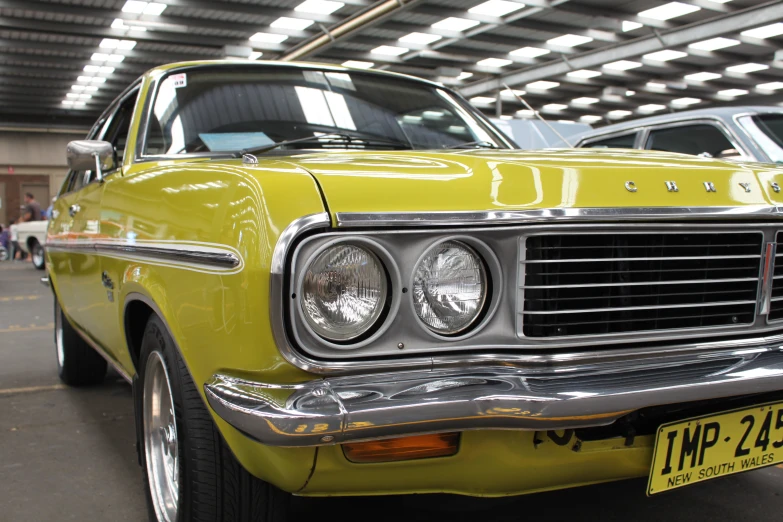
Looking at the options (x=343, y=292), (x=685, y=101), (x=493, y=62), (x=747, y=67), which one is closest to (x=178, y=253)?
(x=343, y=292)

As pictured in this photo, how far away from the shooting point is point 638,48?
13.1 metres

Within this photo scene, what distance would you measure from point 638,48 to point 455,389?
43.0ft

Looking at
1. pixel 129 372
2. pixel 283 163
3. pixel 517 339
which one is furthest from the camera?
pixel 129 372

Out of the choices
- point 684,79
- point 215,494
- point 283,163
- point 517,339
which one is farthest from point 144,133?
point 684,79

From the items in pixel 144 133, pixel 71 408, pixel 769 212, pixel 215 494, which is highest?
pixel 144 133

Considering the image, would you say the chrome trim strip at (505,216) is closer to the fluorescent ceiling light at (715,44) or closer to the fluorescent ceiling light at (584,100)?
the fluorescent ceiling light at (715,44)

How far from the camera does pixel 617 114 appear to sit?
22.6 metres

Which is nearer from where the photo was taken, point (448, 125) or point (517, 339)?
point (517, 339)

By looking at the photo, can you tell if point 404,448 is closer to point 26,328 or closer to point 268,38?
point 26,328

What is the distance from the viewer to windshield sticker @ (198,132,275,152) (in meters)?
2.45

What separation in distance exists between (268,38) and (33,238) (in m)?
6.90

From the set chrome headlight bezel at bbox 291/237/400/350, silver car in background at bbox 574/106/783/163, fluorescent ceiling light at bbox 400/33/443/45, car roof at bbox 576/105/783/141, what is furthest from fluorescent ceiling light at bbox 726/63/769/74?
chrome headlight bezel at bbox 291/237/400/350

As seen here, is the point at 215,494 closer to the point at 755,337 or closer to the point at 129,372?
the point at 129,372

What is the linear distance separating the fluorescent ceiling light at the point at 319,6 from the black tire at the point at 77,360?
8.53m
